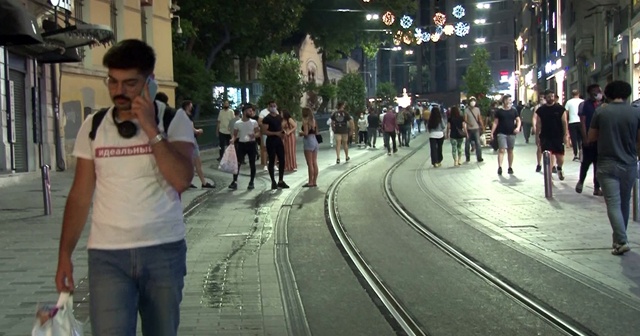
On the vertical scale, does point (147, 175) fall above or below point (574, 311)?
above

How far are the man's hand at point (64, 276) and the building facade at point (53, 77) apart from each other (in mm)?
11270

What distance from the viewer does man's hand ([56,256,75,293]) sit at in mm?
3586

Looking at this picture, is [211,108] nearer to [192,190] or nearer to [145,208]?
[192,190]

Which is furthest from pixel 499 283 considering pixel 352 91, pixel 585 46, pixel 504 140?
pixel 352 91

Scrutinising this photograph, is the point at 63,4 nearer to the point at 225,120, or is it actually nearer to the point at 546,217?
the point at 225,120

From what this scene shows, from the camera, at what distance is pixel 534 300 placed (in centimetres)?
675

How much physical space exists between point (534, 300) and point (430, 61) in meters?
103

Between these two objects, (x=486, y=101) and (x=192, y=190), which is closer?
(x=192, y=190)

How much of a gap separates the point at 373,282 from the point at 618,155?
2.90m

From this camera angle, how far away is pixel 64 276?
11.8 feet

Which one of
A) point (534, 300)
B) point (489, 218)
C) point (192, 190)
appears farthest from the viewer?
point (192, 190)

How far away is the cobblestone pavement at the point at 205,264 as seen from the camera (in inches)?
245

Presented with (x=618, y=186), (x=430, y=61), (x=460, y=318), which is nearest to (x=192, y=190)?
(x=618, y=186)

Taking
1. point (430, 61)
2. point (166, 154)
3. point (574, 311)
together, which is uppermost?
point (430, 61)
